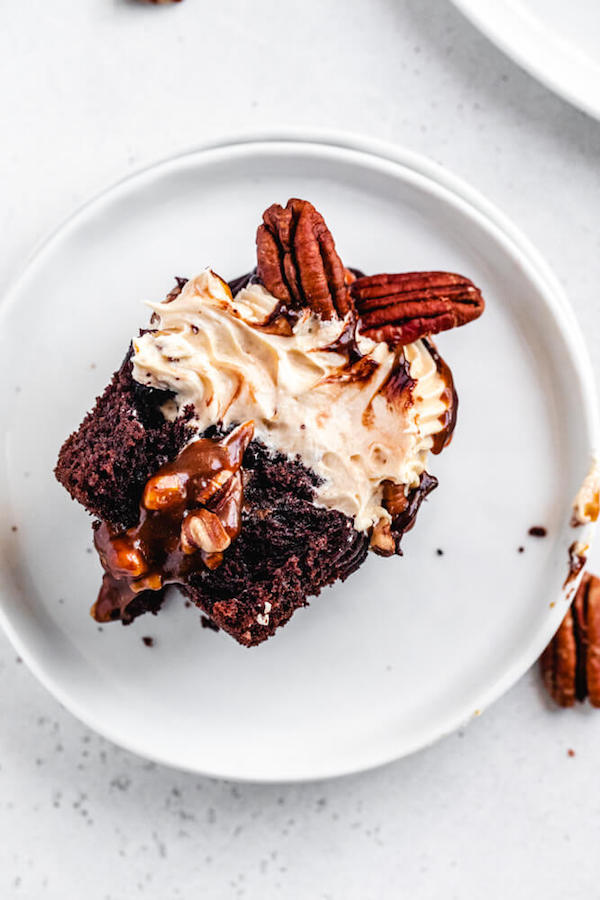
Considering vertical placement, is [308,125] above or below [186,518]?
above

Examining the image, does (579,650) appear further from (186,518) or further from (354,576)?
(186,518)

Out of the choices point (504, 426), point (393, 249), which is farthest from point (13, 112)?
point (504, 426)

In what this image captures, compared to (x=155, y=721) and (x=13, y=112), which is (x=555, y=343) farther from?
(x=13, y=112)

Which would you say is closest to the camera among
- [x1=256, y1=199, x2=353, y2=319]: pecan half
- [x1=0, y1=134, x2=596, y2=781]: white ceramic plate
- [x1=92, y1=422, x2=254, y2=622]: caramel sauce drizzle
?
[x1=92, y1=422, x2=254, y2=622]: caramel sauce drizzle

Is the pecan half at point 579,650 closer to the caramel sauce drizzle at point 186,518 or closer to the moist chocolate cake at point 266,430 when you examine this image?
the moist chocolate cake at point 266,430

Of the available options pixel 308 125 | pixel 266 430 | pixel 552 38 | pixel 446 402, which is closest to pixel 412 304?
Result: pixel 446 402

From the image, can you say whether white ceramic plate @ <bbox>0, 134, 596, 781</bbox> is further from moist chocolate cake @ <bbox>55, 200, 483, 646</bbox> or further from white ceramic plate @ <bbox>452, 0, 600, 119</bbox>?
white ceramic plate @ <bbox>452, 0, 600, 119</bbox>

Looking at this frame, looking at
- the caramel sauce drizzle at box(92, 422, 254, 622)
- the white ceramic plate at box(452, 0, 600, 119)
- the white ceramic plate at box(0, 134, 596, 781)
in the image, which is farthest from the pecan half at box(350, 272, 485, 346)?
the white ceramic plate at box(452, 0, 600, 119)
